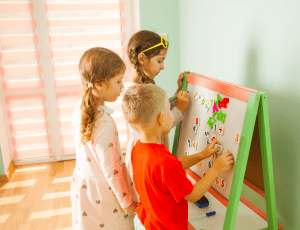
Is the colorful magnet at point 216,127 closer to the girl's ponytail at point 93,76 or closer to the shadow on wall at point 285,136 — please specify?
the shadow on wall at point 285,136

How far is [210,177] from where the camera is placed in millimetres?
1053

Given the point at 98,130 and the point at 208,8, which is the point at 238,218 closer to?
the point at 98,130

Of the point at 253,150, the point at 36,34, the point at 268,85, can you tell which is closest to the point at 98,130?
the point at 253,150

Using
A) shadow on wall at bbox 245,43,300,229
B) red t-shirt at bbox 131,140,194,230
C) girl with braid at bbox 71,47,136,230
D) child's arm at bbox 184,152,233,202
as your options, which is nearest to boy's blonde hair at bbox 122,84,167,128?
red t-shirt at bbox 131,140,194,230

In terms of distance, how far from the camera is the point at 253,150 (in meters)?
1.19

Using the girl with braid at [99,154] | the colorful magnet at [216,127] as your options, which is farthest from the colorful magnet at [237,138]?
the girl with braid at [99,154]

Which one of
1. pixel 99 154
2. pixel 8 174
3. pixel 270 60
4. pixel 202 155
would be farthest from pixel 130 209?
pixel 8 174

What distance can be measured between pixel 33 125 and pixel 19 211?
3.34 feet

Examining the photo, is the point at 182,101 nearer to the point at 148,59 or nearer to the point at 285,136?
the point at 148,59

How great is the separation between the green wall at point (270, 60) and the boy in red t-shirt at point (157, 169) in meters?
0.34

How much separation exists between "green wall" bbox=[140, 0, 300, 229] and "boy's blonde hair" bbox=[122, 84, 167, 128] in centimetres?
59

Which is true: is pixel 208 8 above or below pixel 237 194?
above

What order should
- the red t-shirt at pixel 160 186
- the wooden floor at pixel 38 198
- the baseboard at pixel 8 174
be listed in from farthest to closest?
the baseboard at pixel 8 174 → the wooden floor at pixel 38 198 → the red t-shirt at pixel 160 186

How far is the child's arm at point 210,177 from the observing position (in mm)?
Result: 1002
